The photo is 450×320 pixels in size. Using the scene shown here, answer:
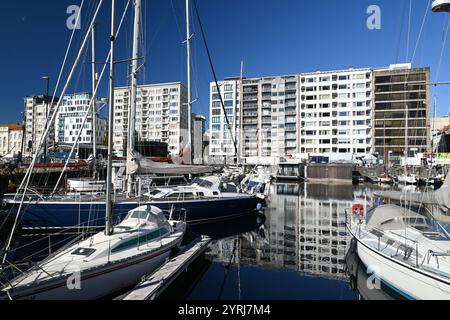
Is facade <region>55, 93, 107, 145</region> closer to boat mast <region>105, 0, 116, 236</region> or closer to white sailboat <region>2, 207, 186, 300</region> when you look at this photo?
white sailboat <region>2, 207, 186, 300</region>

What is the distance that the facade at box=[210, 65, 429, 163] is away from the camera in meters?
91.1

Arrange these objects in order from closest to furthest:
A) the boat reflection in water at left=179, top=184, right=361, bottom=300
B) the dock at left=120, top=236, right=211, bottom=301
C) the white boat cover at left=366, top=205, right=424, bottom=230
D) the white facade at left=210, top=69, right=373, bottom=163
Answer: the dock at left=120, top=236, right=211, bottom=301
the boat reflection in water at left=179, top=184, right=361, bottom=300
the white boat cover at left=366, top=205, right=424, bottom=230
the white facade at left=210, top=69, right=373, bottom=163

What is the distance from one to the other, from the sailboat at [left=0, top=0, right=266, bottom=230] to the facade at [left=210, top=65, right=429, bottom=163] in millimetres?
64055

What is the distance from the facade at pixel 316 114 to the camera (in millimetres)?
91062

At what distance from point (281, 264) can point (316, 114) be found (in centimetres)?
8971

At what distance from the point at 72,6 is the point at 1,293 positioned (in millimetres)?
14605

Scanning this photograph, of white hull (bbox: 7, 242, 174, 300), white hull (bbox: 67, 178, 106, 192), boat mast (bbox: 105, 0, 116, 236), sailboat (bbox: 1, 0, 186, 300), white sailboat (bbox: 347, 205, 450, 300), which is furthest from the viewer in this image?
white hull (bbox: 67, 178, 106, 192)

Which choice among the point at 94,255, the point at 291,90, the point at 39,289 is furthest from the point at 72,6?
the point at 291,90

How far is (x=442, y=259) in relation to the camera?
393 inches

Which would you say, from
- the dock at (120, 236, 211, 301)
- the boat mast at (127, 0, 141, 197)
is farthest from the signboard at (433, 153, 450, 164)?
the dock at (120, 236, 211, 301)

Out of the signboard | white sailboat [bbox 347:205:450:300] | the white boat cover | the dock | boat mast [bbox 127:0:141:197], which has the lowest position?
the dock

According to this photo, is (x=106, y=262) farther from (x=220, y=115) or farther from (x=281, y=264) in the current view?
(x=220, y=115)

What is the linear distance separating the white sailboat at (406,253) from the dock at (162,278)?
7.88 m

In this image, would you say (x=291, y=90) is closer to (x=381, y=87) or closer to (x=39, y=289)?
(x=381, y=87)
